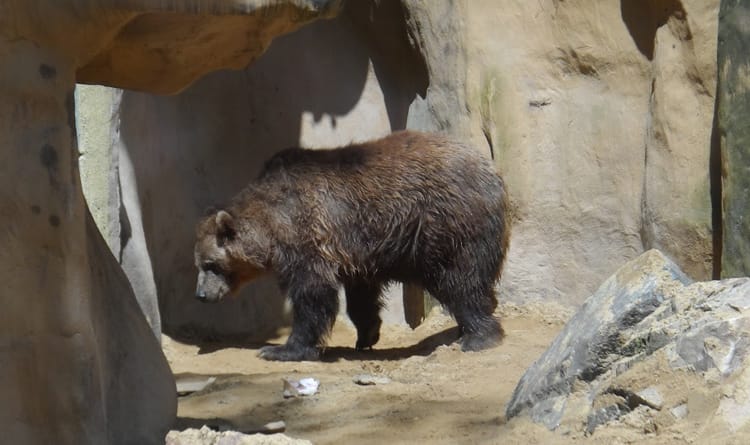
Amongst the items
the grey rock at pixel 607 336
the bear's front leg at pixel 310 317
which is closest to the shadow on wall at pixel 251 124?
the bear's front leg at pixel 310 317

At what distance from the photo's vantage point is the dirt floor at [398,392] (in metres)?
5.13

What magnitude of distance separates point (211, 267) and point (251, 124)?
2.02 m

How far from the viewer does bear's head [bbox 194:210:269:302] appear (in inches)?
340

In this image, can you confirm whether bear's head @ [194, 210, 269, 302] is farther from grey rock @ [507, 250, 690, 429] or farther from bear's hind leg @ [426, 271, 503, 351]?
grey rock @ [507, 250, 690, 429]

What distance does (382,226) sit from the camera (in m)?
8.33

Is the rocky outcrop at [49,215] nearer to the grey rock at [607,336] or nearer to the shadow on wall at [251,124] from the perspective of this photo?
the grey rock at [607,336]

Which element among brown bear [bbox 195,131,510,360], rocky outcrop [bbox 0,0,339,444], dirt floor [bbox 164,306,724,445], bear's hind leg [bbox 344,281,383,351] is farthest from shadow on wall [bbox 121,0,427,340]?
rocky outcrop [bbox 0,0,339,444]

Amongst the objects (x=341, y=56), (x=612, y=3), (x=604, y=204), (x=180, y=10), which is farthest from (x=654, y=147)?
(x=180, y=10)

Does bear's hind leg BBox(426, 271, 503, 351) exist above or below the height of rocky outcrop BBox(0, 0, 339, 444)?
below

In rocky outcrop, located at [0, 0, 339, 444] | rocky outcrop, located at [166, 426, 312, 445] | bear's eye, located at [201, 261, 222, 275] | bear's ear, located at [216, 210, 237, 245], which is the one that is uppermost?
rocky outcrop, located at [0, 0, 339, 444]

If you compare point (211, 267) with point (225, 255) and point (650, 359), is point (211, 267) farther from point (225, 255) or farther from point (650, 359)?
point (650, 359)

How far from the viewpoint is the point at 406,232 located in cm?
830

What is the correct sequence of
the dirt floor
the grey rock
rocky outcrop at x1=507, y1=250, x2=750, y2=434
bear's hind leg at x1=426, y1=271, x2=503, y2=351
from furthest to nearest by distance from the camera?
bear's hind leg at x1=426, y1=271, x2=503, y2=351 → the dirt floor → the grey rock → rocky outcrop at x1=507, y1=250, x2=750, y2=434

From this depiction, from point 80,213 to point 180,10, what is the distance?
2.80ft
